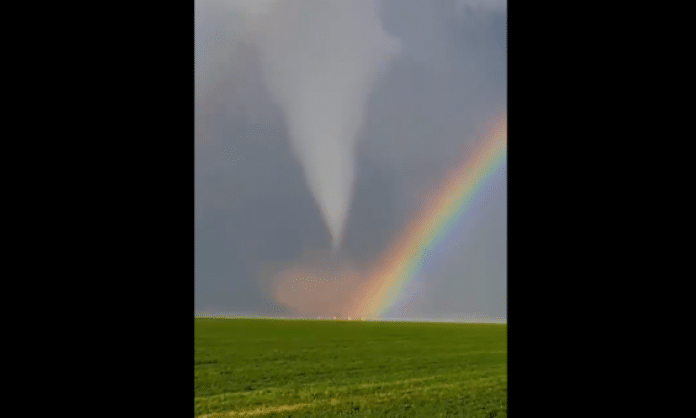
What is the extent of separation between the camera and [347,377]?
30.8 feet

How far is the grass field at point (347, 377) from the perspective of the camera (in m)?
6.87

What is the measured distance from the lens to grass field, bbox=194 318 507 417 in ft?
22.5
